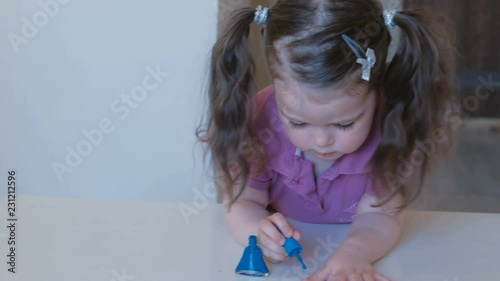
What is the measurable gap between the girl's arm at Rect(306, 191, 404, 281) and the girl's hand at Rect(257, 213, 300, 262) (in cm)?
4

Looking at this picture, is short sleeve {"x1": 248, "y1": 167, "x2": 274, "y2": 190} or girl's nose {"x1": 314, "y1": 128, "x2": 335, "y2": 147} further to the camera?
short sleeve {"x1": 248, "y1": 167, "x2": 274, "y2": 190}

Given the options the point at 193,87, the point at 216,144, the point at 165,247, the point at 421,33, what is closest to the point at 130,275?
the point at 165,247

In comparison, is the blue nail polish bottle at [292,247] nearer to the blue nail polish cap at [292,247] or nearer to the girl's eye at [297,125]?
the blue nail polish cap at [292,247]

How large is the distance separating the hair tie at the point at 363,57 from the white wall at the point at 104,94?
17.2 inches

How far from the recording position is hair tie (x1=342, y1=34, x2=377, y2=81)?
0.63 metres

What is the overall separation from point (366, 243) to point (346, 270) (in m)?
0.06

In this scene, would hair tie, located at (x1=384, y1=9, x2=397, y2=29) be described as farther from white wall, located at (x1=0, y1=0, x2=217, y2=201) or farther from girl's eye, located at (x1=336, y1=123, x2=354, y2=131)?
white wall, located at (x1=0, y1=0, x2=217, y2=201)

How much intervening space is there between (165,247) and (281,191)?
0.65 feet

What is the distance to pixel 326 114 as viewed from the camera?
62cm

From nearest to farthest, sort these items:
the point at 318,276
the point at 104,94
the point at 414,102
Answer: the point at 318,276 → the point at 414,102 → the point at 104,94

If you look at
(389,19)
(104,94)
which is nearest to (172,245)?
(389,19)

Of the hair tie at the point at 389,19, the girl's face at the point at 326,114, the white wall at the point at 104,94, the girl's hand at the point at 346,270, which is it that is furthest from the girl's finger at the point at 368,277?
the white wall at the point at 104,94

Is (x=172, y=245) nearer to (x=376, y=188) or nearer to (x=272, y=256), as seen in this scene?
(x=272, y=256)

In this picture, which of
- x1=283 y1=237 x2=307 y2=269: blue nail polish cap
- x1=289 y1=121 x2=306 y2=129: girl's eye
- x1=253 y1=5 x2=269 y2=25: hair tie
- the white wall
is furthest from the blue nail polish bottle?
the white wall
